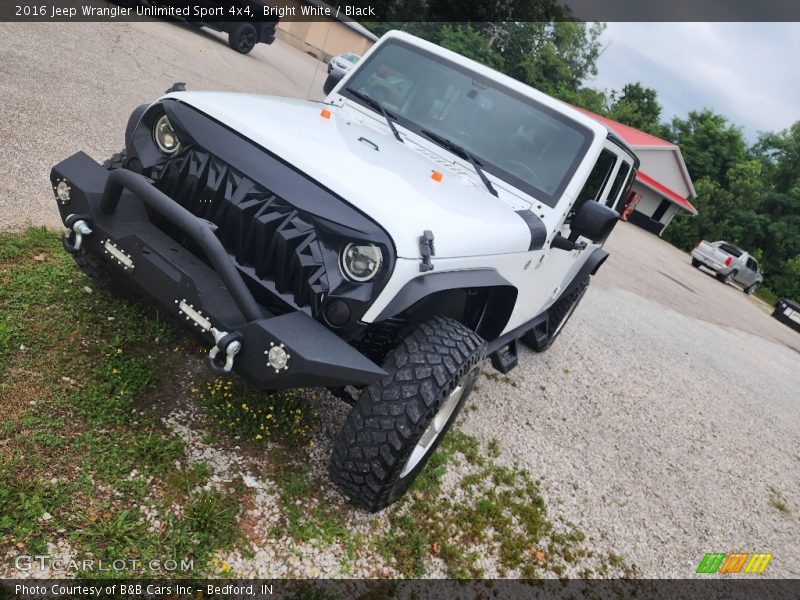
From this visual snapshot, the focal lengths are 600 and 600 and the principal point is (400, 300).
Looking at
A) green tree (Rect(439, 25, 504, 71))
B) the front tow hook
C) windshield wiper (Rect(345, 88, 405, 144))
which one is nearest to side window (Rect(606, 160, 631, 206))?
windshield wiper (Rect(345, 88, 405, 144))

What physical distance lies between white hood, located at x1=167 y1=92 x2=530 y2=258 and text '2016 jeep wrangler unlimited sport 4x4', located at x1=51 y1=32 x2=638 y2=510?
11mm

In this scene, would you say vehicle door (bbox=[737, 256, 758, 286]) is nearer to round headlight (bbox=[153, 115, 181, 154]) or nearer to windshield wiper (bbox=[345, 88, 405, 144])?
windshield wiper (bbox=[345, 88, 405, 144])

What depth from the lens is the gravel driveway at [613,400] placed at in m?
4.25

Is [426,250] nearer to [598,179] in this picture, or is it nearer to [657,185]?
[598,179]

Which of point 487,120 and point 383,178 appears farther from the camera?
point 487,120

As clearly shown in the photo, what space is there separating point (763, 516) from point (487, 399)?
2.65m

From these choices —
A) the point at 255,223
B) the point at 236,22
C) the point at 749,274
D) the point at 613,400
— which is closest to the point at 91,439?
the point at 255,223

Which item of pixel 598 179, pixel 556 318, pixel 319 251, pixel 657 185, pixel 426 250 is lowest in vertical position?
pixel 556 318

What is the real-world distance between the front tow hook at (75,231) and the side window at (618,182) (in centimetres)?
387

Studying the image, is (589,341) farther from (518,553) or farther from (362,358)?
(362,358)

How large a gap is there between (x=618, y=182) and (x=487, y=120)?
1.71 meters

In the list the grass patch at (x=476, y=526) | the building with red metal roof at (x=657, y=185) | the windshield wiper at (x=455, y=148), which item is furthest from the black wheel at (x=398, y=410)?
the building with red metal roof at (x=657, y=185)

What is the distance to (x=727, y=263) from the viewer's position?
80.2 ft

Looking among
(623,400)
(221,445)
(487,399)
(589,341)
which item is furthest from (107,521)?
(589,341)
